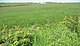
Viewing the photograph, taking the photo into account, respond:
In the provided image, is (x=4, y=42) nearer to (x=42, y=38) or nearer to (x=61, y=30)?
(x=42, y=38)

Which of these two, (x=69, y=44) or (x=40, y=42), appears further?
(x=40, y=42)

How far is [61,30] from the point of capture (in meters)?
7.67

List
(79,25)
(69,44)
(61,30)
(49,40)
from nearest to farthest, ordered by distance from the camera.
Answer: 1. (69,44)
2. (49,40)
3. (61,30)
4. (79,25)

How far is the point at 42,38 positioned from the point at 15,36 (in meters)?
0.98

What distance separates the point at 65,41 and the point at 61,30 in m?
1.34

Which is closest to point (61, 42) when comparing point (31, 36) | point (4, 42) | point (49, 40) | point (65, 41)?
point (65, 41)

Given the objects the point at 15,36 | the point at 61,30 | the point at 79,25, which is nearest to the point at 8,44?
the point at 15,36

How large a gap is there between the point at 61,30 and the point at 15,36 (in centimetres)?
172

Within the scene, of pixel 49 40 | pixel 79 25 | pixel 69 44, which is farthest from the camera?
pixel 79 25

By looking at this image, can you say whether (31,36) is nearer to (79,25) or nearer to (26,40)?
(26,40)

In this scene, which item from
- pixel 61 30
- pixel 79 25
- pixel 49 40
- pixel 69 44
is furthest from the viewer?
pixel 79 25

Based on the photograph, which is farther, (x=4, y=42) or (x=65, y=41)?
(x=4, y=42)

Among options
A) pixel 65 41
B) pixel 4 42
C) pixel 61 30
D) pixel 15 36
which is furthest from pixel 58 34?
pixel 4 42

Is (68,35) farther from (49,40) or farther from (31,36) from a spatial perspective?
(31,36)
